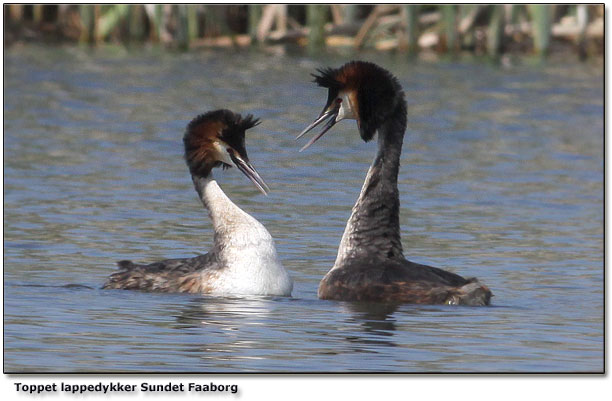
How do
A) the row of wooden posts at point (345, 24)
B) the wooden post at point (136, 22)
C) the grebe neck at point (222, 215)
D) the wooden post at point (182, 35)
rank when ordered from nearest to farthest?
the grebe neck at point (222, 215), the row of wooden posts at point (345, 24), the wooden post at point (136, 22), the wooden post at point (182, 35)

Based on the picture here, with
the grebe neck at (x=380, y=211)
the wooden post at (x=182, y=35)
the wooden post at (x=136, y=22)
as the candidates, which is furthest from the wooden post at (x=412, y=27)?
the grebe neck at (x=380, y=211)

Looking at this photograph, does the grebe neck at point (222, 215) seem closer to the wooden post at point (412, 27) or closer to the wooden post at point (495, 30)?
the wooden post at point (495, 30)

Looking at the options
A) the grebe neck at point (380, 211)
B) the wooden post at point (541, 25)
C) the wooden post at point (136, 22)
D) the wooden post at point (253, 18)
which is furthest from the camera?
the wooden post at point (253, 18)

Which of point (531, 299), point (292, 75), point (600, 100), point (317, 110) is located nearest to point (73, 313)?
point (531, 299)

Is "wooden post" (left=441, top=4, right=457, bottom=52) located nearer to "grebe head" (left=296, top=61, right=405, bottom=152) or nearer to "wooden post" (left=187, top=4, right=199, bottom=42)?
"wooden post" (left=187, top=4, right=199, bottom=42)

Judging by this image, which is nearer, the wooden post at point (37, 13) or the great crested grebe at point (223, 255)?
the great crested grebe at point (223, 255)

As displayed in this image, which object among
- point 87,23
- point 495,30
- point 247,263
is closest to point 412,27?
point 495,30

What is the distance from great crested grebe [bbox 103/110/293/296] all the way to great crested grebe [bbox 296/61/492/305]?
0.48m

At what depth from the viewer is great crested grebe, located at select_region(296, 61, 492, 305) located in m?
10.9

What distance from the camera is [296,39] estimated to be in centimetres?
3434

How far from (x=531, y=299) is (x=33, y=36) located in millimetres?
26626

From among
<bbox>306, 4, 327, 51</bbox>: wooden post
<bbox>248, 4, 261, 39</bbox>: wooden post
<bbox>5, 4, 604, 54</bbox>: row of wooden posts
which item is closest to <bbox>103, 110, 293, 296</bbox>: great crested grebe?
<bbox>5, 4, 604, 54</bbox>: row of wooden posts

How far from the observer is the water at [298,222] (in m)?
9.70

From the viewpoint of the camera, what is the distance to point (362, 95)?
11422 mm
